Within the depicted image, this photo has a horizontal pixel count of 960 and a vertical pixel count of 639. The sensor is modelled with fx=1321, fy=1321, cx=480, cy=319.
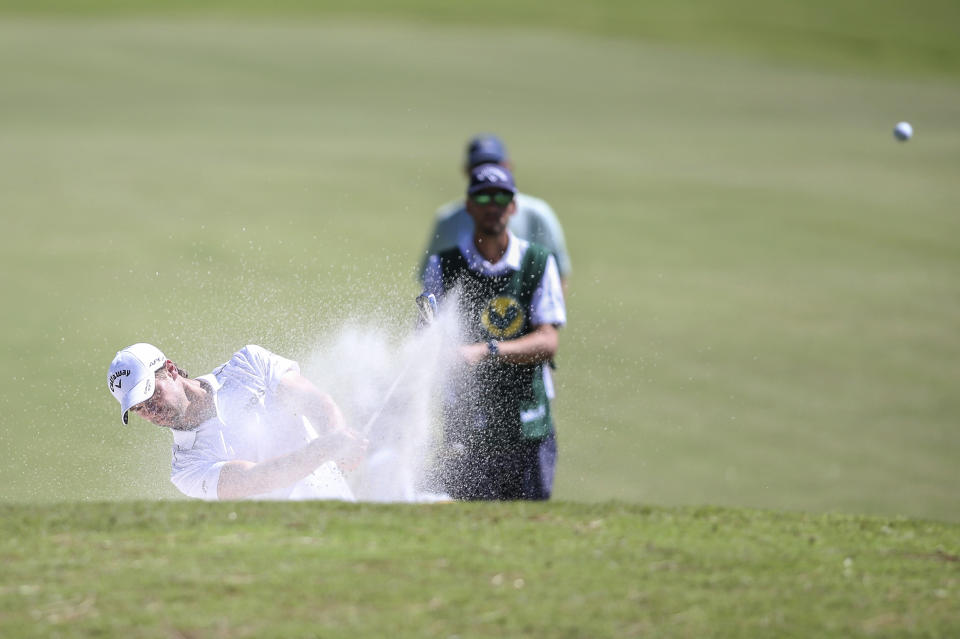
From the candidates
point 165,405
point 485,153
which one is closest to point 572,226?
point 485,153

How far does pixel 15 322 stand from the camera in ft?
43.7

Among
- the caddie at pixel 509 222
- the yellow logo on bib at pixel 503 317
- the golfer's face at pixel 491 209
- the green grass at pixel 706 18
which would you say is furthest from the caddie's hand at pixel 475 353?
the green grass at pixel 706 18

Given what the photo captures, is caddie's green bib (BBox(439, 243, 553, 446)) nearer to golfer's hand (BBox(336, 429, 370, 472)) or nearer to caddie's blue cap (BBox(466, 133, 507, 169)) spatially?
golfer's hand (BBox(336, 429, 370, 472))

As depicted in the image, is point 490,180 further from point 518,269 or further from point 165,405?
point 165,405

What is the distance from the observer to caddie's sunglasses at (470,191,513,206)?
6.40 m

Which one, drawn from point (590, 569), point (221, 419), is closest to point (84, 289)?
point (221, 419)

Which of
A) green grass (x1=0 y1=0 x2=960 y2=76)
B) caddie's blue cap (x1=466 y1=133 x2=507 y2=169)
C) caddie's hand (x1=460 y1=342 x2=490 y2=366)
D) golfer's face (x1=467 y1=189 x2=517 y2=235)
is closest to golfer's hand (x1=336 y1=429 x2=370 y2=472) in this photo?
caddie's hand (x1=460 y1=342 x2=490 y2=366)

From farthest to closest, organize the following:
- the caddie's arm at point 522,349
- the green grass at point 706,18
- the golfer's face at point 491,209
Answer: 1. the green grass at point 706,18
2. the golfer's face at point 491,209
3. the caddie's arm at point 522,349

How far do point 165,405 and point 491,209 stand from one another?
1.80 meters

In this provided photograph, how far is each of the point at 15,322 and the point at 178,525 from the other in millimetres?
9230

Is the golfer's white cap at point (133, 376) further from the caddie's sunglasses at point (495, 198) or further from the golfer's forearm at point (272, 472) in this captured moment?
the caddie's sunglasses at point (495, 198)

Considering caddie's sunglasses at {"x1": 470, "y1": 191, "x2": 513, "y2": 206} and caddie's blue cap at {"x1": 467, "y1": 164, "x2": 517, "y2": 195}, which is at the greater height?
caddie's blue cap at {"x1": 467, "y1": 164, "x2": 517, "y2": 195}

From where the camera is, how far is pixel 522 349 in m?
6.20

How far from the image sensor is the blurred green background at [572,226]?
1047cm
